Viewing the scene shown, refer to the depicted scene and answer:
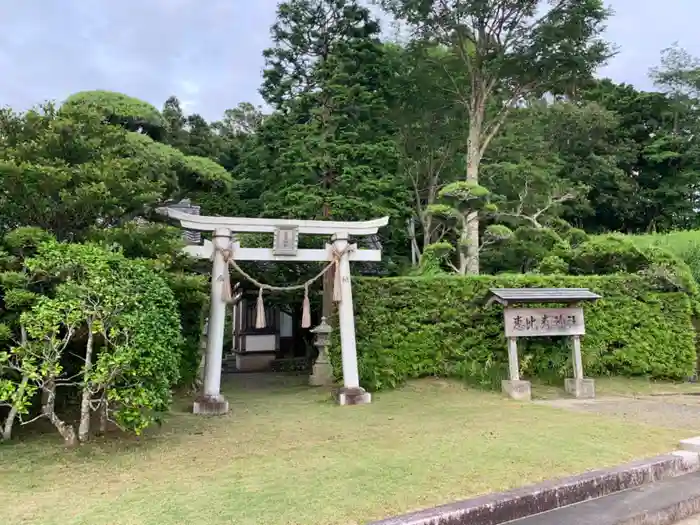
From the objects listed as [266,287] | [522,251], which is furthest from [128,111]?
[522,251]

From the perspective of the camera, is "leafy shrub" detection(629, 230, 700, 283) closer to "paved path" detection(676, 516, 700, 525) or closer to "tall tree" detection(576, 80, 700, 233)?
"tall tree" detection(576, 80, 700, 233)

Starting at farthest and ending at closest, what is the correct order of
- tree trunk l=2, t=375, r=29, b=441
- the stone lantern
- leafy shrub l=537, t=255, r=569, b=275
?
1. leafy shrub l=537, t=255, r=569, b=275
2. the stone lantern
3. tree trunk l=2, t=375, r=29, b=441

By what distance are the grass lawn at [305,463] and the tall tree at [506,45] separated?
1021 cm

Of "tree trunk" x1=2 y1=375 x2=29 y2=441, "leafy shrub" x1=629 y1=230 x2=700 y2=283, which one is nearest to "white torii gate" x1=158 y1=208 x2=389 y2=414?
"tree trunk" x1=2 y1=375 x2=29 y2=441

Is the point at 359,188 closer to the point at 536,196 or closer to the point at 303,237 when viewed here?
the point at 303,237

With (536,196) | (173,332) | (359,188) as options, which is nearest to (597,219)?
(536,196)

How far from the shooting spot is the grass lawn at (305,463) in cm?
370

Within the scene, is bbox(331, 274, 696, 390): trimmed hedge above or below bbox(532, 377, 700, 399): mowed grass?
above

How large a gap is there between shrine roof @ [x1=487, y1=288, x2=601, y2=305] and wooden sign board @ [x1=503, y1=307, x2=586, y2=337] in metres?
0.27

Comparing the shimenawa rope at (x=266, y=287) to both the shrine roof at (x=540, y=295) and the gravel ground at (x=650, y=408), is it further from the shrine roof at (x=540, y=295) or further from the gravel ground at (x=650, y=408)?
the gravel ground at (x=650, y=408)

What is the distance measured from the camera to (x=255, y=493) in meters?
4.02

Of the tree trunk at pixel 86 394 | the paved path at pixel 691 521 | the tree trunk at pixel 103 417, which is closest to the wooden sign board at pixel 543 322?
the paved path at pixel 691 521

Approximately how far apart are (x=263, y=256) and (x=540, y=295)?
17.3ft

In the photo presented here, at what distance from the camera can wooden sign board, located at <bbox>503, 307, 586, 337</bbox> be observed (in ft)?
32.4
